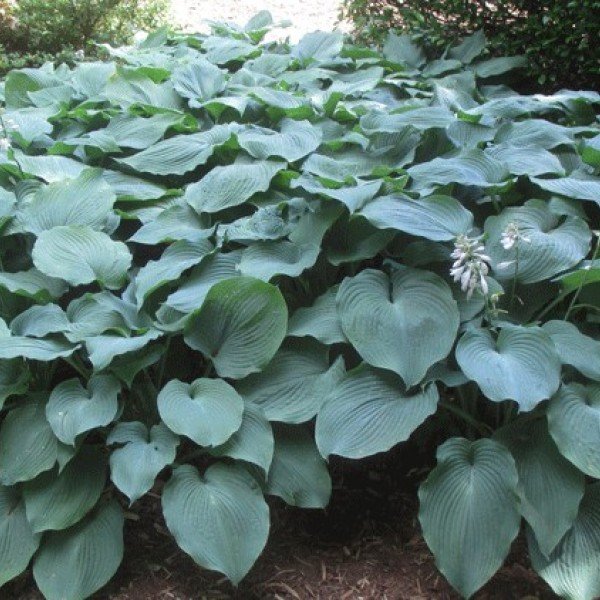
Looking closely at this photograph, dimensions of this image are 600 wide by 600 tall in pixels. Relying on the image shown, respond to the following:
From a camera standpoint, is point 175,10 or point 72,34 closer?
point 72,34

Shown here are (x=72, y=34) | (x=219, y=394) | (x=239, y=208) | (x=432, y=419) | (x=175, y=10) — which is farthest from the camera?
(x=175, y=10)

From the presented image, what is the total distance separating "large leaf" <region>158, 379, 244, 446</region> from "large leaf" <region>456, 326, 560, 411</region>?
28.1 inches

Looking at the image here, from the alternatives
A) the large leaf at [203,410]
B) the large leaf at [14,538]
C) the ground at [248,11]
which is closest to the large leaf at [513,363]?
the large leaf at [203,410]

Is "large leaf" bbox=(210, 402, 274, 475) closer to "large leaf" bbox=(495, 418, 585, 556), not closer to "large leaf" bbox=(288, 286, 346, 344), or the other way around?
"large leaf" bbox=(288, 286, 346, 344)

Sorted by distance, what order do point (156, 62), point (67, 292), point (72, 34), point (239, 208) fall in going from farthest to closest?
point (72, 34) → point (156, 62) → point (239, 208) → point (67, 292)

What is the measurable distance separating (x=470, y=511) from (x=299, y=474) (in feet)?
1.80

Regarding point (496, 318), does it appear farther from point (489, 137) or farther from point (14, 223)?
point (14, 223)

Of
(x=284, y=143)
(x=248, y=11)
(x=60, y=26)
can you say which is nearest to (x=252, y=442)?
(x=284, y=143)

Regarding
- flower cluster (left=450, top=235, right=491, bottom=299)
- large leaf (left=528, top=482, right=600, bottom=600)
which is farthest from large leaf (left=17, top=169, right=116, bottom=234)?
large leaf (left=528, top=482, right=600, bottom=600)

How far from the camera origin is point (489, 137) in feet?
10.9

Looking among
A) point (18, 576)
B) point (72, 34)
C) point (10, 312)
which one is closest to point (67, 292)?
point (10, 312)

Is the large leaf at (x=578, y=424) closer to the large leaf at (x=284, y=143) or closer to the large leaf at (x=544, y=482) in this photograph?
the large leaf at (x=544, y=482)

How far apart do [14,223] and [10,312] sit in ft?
1.38

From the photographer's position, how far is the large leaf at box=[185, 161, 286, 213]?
3.07 m
